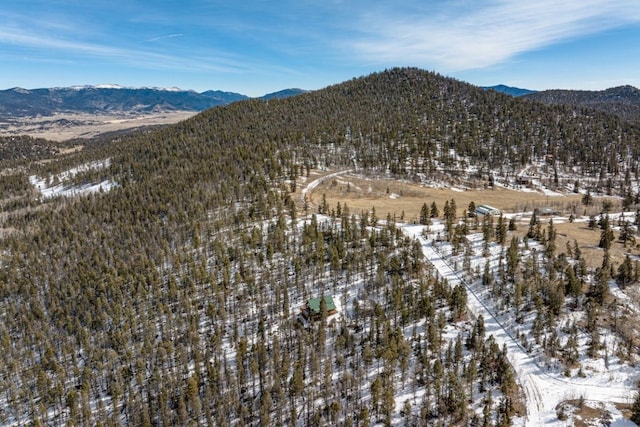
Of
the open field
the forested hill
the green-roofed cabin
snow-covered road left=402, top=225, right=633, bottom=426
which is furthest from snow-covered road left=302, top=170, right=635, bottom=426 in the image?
the open field

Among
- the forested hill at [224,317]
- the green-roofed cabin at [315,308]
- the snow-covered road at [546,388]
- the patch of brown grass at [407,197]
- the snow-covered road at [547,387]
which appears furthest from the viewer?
the patch of brown grass at [407,197]

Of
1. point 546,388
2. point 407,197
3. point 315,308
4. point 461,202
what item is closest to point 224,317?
point 315,308

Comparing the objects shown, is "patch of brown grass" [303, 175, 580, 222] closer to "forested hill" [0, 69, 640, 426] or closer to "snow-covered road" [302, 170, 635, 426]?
"forested hill" [0, 69, 640, 426]

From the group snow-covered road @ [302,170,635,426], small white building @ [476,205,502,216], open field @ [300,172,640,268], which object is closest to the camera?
snow-covered road @ [302,170,635,426]

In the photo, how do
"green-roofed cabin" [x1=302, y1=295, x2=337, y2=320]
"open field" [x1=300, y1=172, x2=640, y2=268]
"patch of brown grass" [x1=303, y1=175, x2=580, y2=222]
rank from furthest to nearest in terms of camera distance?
"patch of brown grass" [x1=303, y1=175, x2=580, y2=222], "open field" [x1=300, y1=172, x2=640, y2=268], "green-roofed cabin" [x1=302, y1=295, x2=337, y2=320]

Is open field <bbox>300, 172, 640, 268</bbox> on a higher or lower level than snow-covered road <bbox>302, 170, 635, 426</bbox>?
higher

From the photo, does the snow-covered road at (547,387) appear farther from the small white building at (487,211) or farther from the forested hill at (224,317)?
the small white building at (487,211)

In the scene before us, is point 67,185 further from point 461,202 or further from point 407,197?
point 461,202

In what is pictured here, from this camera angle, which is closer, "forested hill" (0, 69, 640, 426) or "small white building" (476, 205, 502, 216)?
"forested hill" (0, 69, 640, 426)

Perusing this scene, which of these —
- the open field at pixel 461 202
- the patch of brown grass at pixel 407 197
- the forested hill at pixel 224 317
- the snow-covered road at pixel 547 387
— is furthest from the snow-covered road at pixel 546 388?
the patch of brown grass at pixel 407 197
